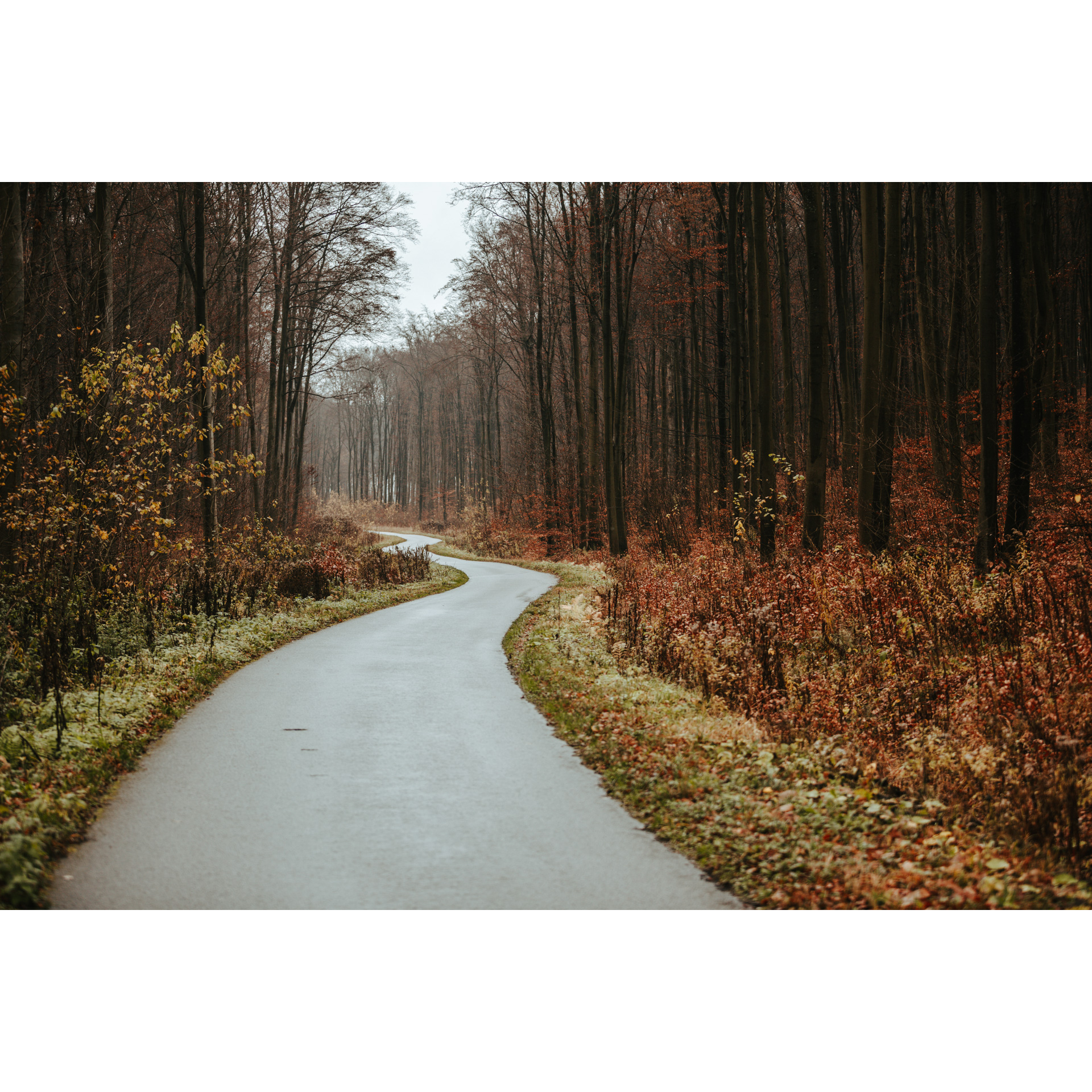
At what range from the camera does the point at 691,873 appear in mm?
4527

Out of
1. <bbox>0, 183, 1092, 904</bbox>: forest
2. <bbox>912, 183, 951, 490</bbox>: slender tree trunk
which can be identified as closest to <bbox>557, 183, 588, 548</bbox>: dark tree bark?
<bbox>0, 183, 1092, 904</bbox>: forest

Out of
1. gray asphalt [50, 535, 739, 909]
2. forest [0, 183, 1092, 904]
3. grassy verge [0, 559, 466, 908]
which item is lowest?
gray asphalt [50, 535, 739, 909]

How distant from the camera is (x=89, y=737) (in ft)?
21.2

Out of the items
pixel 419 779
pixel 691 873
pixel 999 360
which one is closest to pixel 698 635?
pixel 419 779

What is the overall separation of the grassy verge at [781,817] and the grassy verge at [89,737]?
11.6 ft

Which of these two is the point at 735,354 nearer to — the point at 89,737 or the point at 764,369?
the point at 764,369

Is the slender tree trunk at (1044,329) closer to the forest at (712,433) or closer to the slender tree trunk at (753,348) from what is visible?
the forest at (712,433)

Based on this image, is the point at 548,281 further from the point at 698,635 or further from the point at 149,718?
the point at 149,718

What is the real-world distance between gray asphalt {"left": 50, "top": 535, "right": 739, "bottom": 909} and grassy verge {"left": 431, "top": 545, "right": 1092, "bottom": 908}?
0.25 meters

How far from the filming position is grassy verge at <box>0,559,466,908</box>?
4438 mm

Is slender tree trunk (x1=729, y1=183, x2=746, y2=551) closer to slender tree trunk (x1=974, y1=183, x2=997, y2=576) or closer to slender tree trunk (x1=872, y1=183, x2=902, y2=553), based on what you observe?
slender tree trunk (x1=872, y1=183, x2=902, y2=553)

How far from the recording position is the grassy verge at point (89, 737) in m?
4.44

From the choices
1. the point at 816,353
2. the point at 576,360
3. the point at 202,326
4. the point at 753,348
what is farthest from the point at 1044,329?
the point at 576,360

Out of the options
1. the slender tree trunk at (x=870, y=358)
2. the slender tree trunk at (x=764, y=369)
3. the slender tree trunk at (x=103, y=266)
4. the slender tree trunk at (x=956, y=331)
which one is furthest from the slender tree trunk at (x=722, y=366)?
the slender tree trunk at (x=103, y=266)
